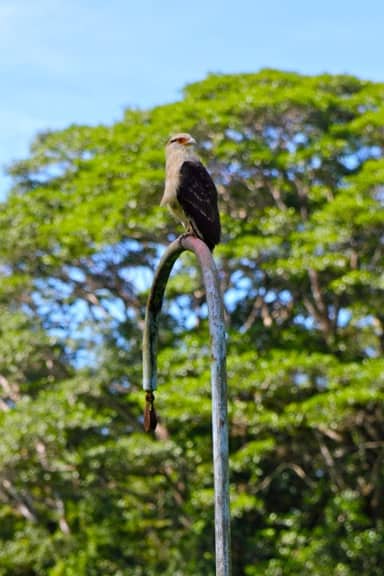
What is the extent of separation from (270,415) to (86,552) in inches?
131

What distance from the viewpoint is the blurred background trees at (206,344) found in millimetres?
10750

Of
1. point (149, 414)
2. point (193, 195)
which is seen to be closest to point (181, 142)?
point (193, 195)

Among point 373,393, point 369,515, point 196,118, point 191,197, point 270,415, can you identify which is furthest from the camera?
point 196,118

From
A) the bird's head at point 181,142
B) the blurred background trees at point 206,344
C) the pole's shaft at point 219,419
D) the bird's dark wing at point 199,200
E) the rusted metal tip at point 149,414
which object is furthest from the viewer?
the blurred background trees at point 206,344

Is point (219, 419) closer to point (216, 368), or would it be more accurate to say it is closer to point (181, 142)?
point (216, 368)

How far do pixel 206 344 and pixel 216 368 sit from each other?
29.3ft

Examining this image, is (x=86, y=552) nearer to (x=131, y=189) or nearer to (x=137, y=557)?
(x=137, y=557)

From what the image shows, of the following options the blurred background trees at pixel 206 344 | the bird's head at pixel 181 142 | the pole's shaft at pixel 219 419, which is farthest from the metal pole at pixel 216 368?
the blurred background trees at pixel 206 344

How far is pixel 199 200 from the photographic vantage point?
2.67m

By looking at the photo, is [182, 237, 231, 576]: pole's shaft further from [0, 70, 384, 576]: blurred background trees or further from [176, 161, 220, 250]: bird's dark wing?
[0, 70, 384, 576]: blurred background trees

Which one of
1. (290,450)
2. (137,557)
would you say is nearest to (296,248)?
(290,450)

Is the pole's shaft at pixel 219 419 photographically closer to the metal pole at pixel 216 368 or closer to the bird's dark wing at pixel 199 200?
the metal pole at pixel 216 368

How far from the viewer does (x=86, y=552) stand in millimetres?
12375

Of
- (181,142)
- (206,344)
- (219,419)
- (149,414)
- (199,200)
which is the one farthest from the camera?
(206,344)
